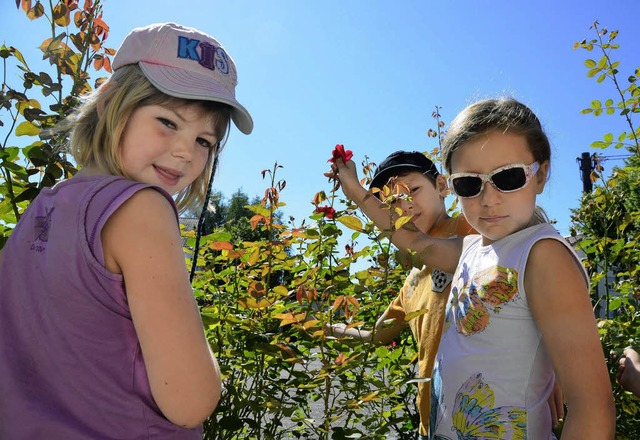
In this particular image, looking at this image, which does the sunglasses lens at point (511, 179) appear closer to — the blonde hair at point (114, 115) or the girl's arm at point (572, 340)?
the girl's arm at point (572, 340)

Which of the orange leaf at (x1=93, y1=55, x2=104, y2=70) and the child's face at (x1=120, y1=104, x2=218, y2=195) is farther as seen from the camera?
the orange leaf at (x1=93, y1=55, x2=104, y2=70)

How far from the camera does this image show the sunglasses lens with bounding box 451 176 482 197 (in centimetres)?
168

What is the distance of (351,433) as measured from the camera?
196 cm

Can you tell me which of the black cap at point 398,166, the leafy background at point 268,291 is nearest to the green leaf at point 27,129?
the leafy background at point 268,291

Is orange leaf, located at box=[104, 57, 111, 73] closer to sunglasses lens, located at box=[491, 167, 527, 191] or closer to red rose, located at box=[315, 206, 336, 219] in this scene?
red rose, located at box=[315, 206, 336, 219]

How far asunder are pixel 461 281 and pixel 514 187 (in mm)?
330

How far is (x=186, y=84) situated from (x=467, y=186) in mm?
886

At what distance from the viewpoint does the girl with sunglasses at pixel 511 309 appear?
4.48ft

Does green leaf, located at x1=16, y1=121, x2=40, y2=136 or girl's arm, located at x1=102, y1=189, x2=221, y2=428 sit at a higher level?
green leaf, located at x1=16, y1=121, x2=40, y2=136

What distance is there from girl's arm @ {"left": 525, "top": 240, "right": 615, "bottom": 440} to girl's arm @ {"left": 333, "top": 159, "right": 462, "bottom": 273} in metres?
0.52

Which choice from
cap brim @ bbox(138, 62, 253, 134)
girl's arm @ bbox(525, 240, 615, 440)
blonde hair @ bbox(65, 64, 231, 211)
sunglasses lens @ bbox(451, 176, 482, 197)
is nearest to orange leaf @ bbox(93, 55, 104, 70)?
blonde hair @ bbox(65, 64, 231, 211)

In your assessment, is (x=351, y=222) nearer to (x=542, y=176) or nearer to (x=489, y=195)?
(x=489, y=195)

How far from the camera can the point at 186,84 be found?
1219 millimetres

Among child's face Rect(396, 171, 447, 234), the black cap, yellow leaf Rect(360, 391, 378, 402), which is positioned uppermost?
the black cap
